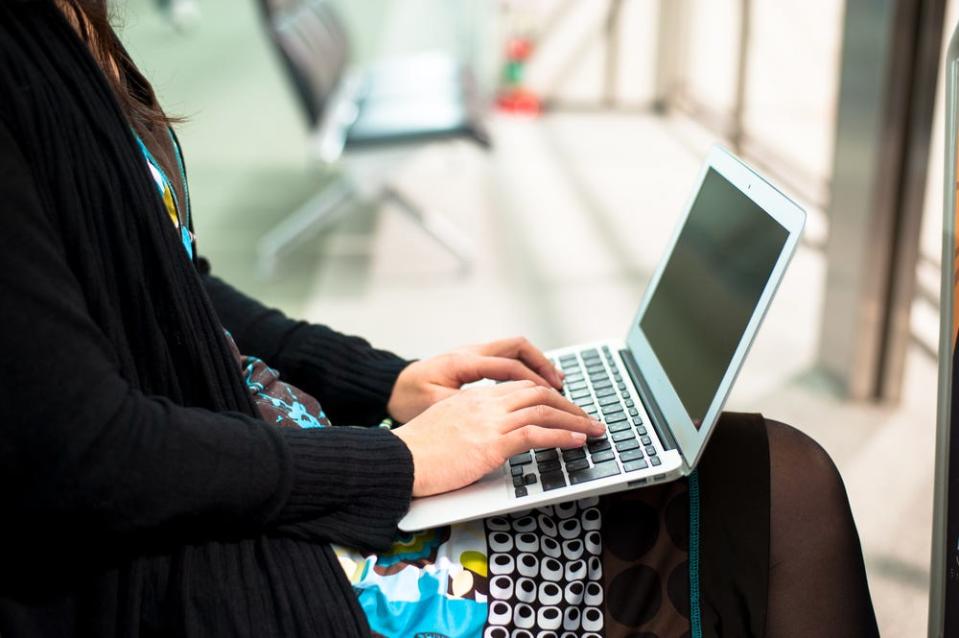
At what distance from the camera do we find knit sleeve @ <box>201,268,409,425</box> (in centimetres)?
113

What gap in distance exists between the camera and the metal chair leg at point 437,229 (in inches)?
126

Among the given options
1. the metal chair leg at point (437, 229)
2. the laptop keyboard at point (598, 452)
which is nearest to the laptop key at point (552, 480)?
the laptop keyboard at point (598, 452)

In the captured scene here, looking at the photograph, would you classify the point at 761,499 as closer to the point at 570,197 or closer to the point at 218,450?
the point at 218,450

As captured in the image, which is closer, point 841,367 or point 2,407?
point 2,407

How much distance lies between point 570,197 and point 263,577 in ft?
10.3

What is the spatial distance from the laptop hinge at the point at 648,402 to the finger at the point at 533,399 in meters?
0.09

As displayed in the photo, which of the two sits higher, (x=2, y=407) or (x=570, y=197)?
(x=2, y=407)

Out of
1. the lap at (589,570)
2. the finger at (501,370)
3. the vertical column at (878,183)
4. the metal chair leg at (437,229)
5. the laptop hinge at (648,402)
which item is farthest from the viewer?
the metal chair leg at (437,229)

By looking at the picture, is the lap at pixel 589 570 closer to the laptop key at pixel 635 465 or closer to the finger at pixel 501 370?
the laptop key at pixel 635 465

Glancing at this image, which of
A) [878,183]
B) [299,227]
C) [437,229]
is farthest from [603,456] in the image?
[299,227]

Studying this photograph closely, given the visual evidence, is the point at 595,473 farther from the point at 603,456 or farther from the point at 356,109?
the point at 356,109

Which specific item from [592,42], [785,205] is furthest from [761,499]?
[592,42]

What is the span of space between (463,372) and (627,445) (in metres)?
0.22

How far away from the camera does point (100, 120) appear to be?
81 cm
